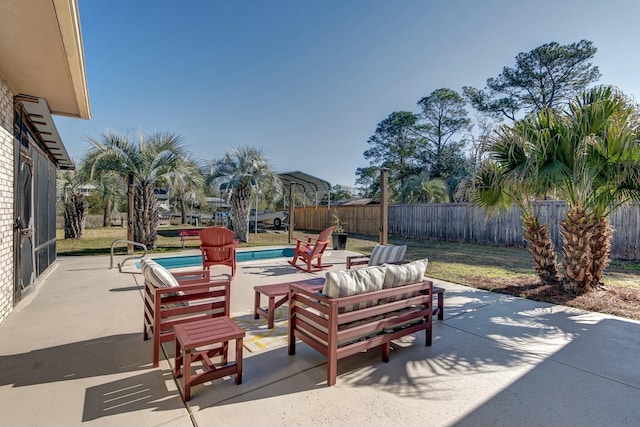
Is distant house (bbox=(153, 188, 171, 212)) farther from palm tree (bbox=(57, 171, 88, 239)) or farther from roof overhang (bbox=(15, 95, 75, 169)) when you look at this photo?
roof overhang (bbox=(15, 95, 75, 169))

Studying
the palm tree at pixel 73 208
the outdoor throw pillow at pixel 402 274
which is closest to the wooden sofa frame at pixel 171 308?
the outdoor throw pillow at pixel 402 274

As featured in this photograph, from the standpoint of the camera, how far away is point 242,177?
12.4 meters

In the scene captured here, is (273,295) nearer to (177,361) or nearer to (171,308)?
(171,308)

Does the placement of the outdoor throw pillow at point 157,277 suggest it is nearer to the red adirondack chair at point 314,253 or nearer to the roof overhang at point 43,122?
the roof overhang at point 43,122

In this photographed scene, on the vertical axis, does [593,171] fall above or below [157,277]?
above

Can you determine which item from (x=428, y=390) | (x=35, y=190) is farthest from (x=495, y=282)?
(x=35, y=190)

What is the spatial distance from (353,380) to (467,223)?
12.6m

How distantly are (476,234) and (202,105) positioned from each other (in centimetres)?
1392

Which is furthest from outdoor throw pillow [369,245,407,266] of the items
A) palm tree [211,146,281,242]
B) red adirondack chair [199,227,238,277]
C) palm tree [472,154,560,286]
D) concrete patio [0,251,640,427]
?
palm tree [211,146,281,242]

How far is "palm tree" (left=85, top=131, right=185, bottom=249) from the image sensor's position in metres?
9.39

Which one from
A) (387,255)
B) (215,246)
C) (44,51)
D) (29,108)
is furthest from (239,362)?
(29,108)

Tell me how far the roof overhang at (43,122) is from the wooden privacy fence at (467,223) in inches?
366

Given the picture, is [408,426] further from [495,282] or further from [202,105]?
[202,105]

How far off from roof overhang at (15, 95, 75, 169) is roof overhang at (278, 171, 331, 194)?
9.52 meters
